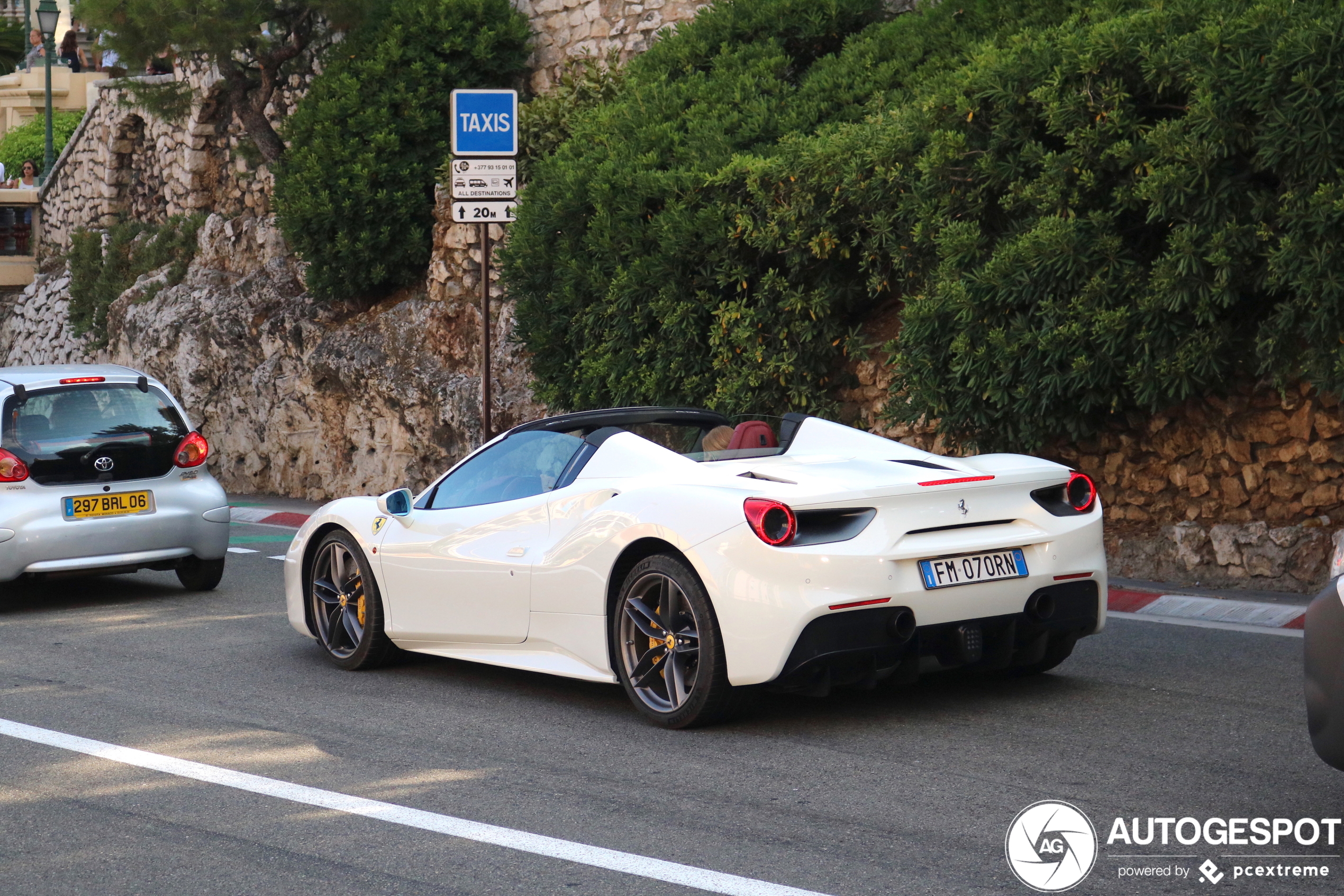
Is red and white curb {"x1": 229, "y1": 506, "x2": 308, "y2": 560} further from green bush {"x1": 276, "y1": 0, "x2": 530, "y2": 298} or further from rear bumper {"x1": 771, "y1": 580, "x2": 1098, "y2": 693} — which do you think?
rear bumper {"x1": 771, "y1": 580, "x2": 1098, "y2": 693}

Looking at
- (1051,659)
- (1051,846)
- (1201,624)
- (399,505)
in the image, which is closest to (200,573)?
(399,505)

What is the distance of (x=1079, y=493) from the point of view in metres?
6.32

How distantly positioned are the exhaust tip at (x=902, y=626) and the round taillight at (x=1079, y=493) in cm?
108

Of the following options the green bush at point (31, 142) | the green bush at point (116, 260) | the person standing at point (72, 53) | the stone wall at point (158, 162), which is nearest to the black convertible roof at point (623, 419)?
the stone wall at point (158, 162)

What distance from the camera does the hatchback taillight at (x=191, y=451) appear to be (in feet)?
33.3

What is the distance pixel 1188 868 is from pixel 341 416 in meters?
14.2

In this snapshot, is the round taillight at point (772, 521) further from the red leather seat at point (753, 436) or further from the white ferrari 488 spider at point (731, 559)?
the red leather seat at point (753, 436)

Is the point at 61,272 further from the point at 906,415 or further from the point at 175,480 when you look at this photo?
the point at 906,415

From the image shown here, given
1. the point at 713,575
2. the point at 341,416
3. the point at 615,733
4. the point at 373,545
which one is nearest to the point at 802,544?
the point at 713,575

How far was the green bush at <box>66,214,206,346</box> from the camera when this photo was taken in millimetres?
21922

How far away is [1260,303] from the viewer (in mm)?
8797

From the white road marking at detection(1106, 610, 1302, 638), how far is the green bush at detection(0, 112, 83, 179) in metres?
32.0

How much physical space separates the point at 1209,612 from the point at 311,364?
11676 mm

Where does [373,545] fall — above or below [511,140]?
below
